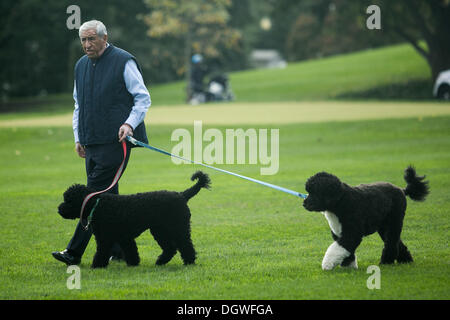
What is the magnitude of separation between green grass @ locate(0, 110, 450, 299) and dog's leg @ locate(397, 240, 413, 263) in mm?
180

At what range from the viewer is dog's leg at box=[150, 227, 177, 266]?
6.56m

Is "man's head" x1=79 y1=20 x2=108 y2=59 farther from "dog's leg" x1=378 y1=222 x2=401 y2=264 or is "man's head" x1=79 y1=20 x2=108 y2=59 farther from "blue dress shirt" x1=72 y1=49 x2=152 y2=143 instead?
"dog's leg" x1=378 y1=222 x2=401 y2=264

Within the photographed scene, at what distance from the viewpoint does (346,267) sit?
245 inches

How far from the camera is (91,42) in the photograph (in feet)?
21.3

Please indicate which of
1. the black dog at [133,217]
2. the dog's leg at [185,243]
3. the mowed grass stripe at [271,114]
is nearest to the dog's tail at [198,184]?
the black dog at [133,217]

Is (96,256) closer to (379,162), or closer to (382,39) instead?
(379,162)

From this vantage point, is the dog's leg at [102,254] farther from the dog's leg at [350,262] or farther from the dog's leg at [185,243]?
the dog's leg at [350,262]

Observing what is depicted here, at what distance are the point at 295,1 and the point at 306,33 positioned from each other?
41.4 m

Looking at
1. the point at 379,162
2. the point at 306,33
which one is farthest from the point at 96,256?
the point at 306,33

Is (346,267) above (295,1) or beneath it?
beneath

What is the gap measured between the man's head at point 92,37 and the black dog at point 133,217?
1.38 meters

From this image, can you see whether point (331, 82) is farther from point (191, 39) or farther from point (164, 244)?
point (164, 244)

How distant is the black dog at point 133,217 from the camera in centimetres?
633
